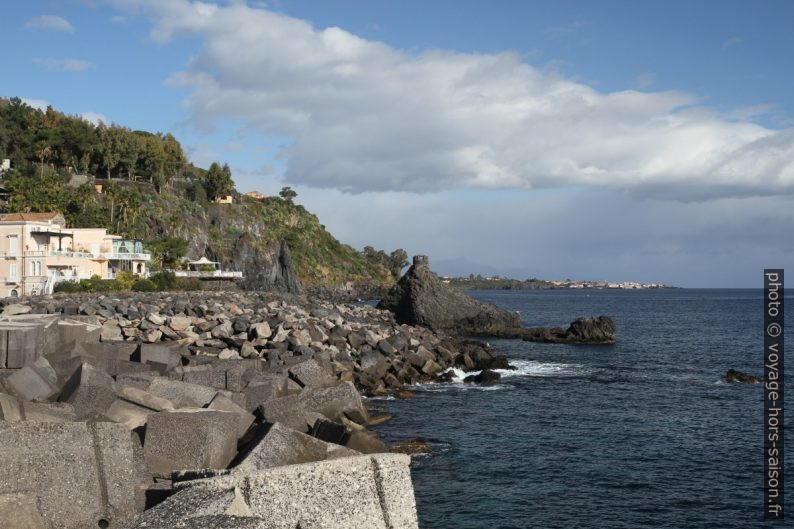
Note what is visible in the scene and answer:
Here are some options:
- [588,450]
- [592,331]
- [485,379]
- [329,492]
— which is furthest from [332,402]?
[592,331]

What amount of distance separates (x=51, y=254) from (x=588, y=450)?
158 ft

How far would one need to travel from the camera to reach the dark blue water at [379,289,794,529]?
13516 millimetres

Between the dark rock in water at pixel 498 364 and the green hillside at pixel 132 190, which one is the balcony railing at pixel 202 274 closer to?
the green hillside at pixel 132 190

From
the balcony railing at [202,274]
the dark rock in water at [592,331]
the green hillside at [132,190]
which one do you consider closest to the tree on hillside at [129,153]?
the green hillside at [132,190]

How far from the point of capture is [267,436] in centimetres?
897

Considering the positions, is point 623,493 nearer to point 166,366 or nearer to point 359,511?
point 359,511

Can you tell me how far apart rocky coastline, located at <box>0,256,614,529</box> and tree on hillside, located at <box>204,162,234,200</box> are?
89.6 metres

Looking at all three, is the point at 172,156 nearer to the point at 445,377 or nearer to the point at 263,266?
the point at 263,266

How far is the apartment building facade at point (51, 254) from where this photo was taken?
52.2 m

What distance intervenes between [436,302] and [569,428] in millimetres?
34811

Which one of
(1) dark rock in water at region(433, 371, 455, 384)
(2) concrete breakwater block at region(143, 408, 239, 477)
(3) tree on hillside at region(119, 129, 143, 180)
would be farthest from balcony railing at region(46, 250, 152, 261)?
(2) concrete breakwater block at region(143, 408, 239, 477)

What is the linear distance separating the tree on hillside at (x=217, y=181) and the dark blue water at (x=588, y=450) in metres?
88.8

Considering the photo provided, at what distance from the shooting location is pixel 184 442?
950 cm

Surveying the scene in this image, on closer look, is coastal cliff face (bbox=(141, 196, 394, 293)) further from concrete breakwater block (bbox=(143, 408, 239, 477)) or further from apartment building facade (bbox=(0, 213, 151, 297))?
concrete breakwater block (bbox=(143, 408, 239, 477))
